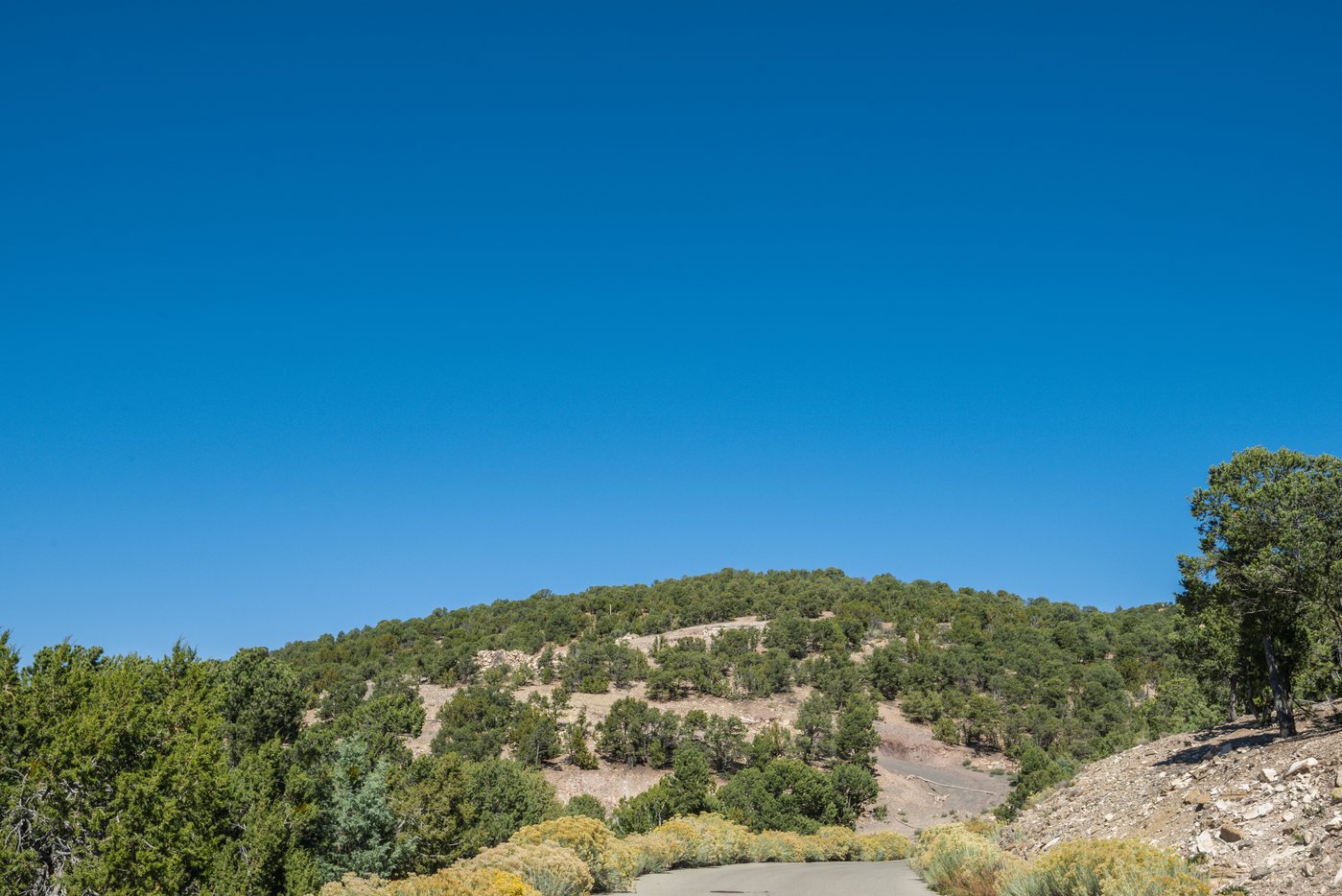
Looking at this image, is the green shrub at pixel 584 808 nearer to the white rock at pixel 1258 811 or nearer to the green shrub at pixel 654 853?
the green shrub at pixel 654 853

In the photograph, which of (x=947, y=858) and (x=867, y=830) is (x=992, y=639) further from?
(x=947, y=858)

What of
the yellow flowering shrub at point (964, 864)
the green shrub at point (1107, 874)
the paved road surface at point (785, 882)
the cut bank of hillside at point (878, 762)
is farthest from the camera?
the cut bank of hillside at point (878, 762)

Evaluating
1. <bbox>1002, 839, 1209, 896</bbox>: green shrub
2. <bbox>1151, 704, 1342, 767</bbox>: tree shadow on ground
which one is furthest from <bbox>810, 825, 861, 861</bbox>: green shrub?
<bbox>1002, 839, 1209, 896</bbox>: green shrub

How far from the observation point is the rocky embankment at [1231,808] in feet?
37.8

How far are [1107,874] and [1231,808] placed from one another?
17.9 ft

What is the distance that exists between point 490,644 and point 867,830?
58655mm

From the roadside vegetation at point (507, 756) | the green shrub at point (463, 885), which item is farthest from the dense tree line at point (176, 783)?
the green shrub at point (463, 885)

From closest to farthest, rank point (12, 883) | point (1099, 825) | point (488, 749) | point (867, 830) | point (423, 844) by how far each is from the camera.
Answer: point (12, 883), point (1099, 825), point (423, 844), point (867, 830), point (488, 749)

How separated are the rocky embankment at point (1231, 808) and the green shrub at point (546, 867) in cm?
973

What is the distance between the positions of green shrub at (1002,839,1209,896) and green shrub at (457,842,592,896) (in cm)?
711

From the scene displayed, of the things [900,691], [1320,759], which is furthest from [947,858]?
[900,691]

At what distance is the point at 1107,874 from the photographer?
11.5m

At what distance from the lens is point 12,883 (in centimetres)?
1414

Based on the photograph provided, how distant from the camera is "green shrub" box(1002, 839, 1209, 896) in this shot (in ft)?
34.9
